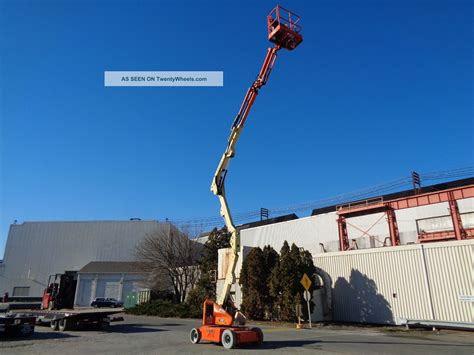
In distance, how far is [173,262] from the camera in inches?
1818

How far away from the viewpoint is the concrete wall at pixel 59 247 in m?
65.1

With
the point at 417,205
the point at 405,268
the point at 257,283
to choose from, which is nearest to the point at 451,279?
the point at 405,268

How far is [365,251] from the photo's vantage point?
26.0 m

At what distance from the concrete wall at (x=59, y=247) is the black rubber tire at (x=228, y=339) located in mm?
53408

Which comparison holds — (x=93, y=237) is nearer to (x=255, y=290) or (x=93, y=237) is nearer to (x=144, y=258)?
(x=144, y=258)

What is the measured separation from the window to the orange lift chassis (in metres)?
63.0

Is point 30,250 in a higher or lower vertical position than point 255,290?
higher

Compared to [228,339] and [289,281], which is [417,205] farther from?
[228,339]

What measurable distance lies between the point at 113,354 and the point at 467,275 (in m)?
19.6

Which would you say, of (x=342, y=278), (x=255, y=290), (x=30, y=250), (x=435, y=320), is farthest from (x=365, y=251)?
(x=30, y=250)

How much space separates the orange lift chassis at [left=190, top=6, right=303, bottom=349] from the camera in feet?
43.9

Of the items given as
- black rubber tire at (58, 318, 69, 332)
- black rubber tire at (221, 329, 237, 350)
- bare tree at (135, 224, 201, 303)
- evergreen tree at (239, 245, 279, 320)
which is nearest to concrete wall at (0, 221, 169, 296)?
bare tree at (135, 224, 201, 303)

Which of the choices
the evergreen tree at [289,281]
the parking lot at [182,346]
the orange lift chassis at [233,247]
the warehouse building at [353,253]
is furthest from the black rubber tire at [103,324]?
the warehouse building at [353,253]

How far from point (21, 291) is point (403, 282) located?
66302mm
